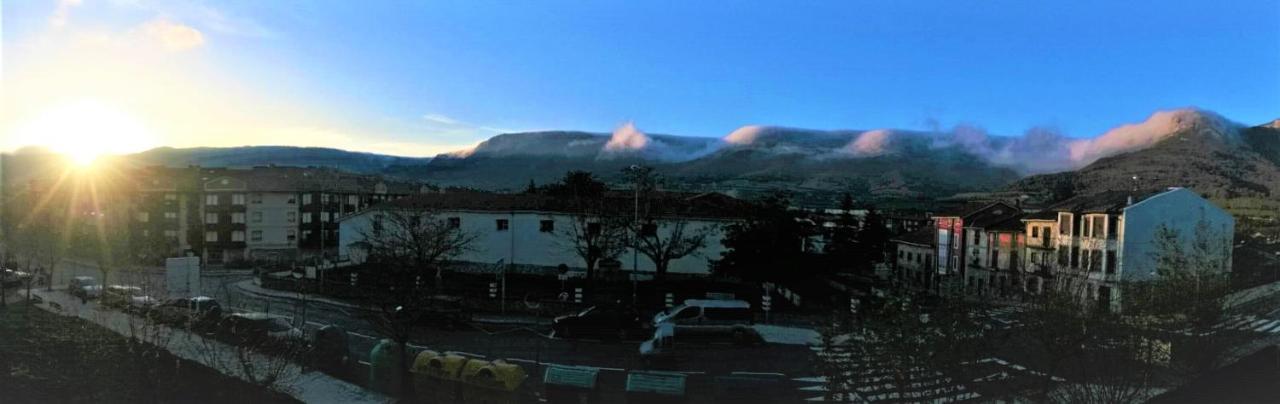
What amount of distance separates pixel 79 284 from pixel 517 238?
7.69m

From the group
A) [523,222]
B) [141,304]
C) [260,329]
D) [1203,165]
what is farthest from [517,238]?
[1203,165]

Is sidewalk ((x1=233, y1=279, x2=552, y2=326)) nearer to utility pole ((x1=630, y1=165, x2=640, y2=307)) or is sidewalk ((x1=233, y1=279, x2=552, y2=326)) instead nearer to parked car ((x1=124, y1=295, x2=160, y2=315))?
utility pole ((x1=630, y1=165, x2=640, y2=307))

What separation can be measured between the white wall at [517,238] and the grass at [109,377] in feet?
11.0

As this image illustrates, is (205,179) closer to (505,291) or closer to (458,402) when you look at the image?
(505,291)

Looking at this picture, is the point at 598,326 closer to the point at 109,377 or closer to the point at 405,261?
the point at 405,261

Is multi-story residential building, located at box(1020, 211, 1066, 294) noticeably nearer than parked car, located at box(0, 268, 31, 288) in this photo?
Yes

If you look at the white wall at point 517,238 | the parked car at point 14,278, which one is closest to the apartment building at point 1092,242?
the white wall at point 517,238

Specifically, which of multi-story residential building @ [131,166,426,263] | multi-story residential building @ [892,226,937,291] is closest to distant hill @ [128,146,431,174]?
multi-story residential building @ [131,166,426,263]

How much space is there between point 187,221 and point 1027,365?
40.2ft

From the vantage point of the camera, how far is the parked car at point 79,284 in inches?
394

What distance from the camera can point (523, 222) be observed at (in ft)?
29.8

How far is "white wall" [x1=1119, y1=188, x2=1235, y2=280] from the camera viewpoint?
5.39 m

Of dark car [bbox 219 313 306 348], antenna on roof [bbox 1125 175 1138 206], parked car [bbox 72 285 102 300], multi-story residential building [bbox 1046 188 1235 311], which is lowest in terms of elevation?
parked car [bbox 72 285 102 300]

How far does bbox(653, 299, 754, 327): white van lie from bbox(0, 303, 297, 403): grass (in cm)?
411
